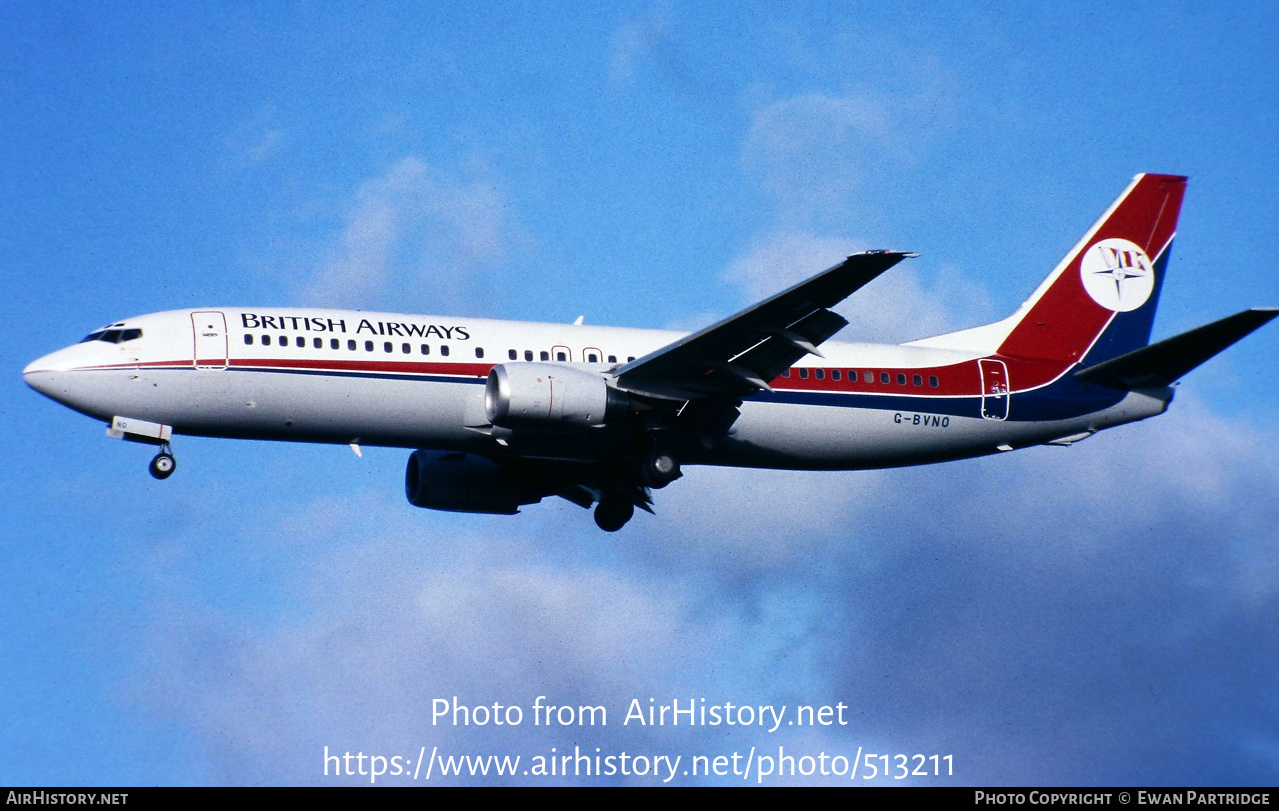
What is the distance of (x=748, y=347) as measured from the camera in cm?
3769

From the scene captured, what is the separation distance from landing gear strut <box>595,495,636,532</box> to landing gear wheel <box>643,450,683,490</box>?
4.72m

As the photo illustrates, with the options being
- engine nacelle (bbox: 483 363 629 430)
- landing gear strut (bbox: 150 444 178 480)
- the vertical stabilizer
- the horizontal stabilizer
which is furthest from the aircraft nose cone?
the horizontal stabilizer

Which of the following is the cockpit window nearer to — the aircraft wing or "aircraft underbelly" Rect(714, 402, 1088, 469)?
→ the aircraft wing

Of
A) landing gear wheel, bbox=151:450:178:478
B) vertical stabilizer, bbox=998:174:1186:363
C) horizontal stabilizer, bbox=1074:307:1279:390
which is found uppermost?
vertical stabilizer, bbox=998:174:1186:363

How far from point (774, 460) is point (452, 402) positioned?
8.77 m

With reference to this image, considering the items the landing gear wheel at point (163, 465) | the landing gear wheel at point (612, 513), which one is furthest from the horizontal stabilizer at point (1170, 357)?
the landing gear wheel at point (163, 465)

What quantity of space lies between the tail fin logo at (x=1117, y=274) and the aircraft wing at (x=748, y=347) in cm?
1321

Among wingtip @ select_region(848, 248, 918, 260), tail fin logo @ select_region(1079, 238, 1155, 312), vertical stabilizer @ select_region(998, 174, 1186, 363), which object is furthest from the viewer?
tail fin logo @ select_region(1079, 238, 1155, 312)

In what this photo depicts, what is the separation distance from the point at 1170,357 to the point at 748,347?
487 inches

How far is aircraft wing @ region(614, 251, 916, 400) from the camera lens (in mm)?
34969

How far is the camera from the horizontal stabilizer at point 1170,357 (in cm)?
3866
